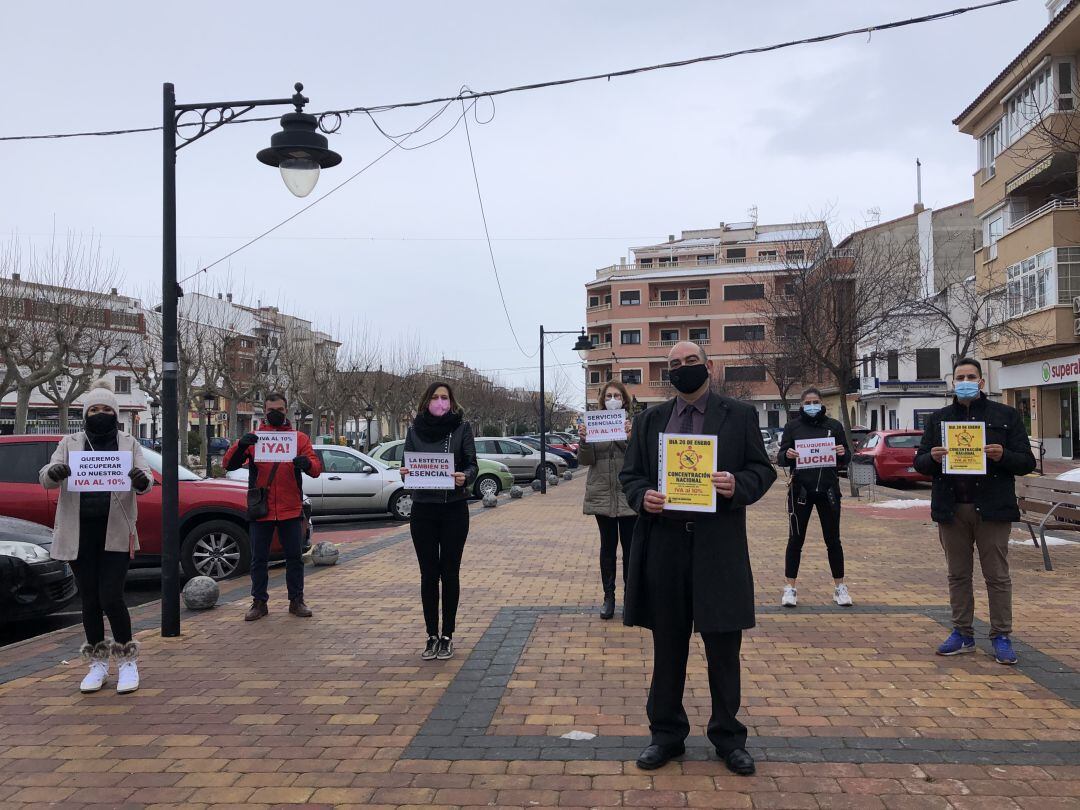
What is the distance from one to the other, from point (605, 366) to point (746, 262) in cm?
1458

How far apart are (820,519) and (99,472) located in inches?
214

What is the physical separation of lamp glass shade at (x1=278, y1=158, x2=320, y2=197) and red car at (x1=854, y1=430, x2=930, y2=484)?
1791 cm

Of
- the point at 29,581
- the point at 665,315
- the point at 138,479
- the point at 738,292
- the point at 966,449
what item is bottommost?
the point at 29,581

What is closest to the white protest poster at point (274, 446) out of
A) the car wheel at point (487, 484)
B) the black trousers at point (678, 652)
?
the black trousers at point (678, 652)

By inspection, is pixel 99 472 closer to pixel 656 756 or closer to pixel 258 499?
pixel 258 499

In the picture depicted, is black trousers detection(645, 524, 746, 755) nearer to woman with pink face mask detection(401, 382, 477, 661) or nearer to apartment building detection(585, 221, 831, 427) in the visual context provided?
woman with pink face mask detection(401, 382, 477, 661)

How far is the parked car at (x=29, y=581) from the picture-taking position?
6.99 metres

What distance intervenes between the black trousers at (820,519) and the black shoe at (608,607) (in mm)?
1556

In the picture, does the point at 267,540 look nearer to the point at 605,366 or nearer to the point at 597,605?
the point at 597,605

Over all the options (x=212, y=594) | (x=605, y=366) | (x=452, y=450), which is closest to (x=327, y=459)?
(x=212, y=594)

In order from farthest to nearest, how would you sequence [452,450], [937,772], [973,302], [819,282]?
[973,302]
[819,282]
[452,450]
[937,772]

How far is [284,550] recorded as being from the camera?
23.6 feet

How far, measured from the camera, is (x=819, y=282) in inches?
870

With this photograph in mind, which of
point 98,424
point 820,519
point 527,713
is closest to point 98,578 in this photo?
point 98,424
